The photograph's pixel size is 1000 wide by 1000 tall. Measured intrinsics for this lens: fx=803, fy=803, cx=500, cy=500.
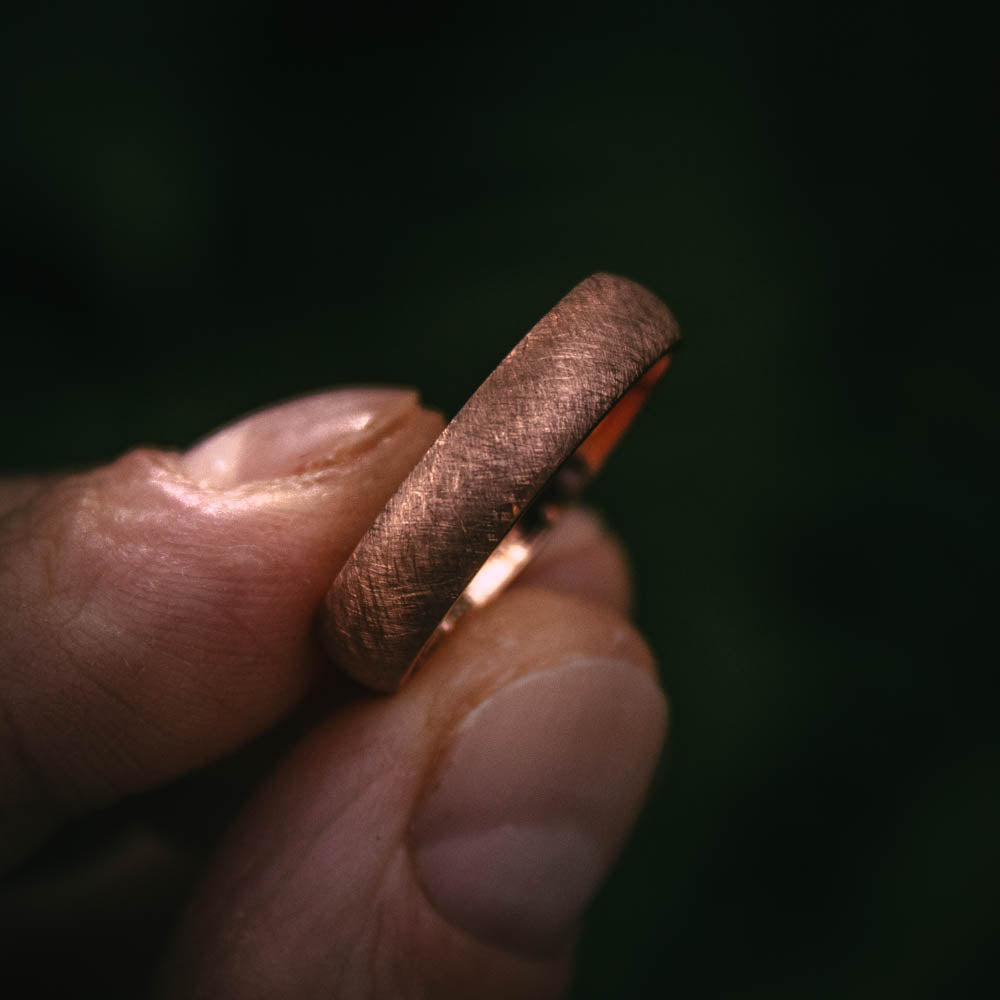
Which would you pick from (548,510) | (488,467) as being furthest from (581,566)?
(488,467)

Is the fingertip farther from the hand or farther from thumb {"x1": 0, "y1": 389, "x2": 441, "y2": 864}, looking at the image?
thumb {"x1": 0, "y1": 389, "x2": 441, "y2": 864}

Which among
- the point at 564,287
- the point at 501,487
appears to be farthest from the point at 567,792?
the point at 564,287

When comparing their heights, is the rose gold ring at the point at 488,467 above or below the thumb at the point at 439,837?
above

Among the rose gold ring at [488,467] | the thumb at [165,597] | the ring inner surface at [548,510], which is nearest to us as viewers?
the rose gold ring at [488,467]

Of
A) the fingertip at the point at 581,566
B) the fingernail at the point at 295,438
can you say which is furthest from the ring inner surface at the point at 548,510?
the fingernail at the point at 295,438

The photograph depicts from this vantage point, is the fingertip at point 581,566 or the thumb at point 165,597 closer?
the thumb at point 165,597

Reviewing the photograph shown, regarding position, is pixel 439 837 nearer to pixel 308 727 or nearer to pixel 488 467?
pixel 308 727

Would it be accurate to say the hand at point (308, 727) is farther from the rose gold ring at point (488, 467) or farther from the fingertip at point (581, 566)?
the fingertip at point (581, 566)

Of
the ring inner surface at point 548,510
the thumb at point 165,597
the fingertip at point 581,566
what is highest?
the thumb at point 165,597
